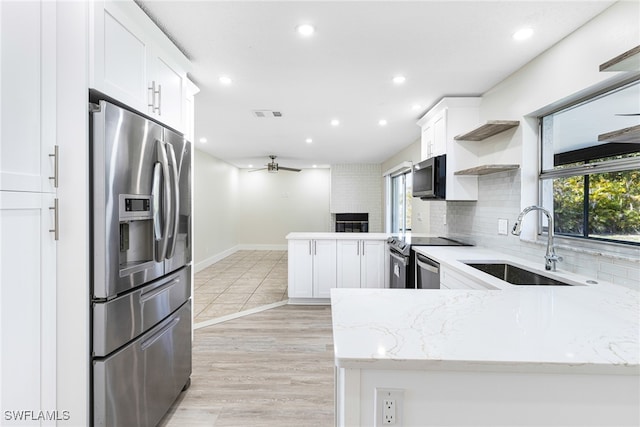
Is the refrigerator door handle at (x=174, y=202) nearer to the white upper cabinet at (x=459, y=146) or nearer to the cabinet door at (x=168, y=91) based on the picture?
the cabinet door at (x=168, y=91)

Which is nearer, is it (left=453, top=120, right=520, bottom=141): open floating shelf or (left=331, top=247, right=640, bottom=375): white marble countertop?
(left=331, top=247, right=640, bottom=375): white marble countertop

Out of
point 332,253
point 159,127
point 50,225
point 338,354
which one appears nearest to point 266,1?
point 159,127

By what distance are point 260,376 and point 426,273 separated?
1.62 metres

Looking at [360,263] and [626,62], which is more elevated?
[626,62]

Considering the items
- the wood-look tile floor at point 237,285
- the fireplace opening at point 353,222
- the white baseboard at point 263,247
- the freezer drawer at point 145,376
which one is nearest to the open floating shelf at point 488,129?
the freezer drawer at point 145,376

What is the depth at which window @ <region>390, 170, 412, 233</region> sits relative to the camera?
6024 mm

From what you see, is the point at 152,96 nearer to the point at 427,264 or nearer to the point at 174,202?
the point at 174,202

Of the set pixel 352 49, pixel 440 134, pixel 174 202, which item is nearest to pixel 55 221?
pixel 174 202

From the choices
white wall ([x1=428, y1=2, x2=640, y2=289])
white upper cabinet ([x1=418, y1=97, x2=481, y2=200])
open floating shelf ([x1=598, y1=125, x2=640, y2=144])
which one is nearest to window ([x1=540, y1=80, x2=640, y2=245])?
open floating shelf ([x1=598, y1=125, x2=640, y2=144])

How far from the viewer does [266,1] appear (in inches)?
66.5

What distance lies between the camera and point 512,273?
2359mm

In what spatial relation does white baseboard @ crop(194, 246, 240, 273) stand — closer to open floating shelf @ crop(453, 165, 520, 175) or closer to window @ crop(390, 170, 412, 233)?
window @ crop(390, 170, 412, 233)

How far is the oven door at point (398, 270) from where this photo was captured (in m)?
3.20

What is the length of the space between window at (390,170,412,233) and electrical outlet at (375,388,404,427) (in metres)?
5.17
